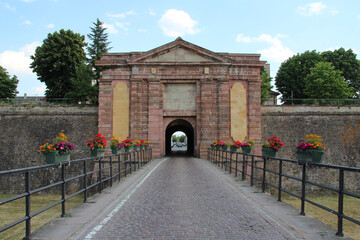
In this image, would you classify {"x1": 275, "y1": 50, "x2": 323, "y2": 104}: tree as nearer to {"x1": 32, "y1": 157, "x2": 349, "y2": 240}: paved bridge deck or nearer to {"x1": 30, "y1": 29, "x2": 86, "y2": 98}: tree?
{"x1": 30, "y1": 29, "x2": 86, "y2": 98}: tree

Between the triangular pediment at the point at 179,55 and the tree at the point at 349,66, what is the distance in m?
31.2

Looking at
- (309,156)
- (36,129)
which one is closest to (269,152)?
(309,156)

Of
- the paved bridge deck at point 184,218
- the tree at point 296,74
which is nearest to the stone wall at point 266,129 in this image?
the paved bridge deck at point 184,218

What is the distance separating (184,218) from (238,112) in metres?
23.4

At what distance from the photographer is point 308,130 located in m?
30.7

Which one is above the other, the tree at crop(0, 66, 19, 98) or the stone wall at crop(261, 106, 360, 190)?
the tree at crop(0, 66, 19, 98)

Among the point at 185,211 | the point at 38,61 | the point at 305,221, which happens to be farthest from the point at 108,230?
the point at 38,61

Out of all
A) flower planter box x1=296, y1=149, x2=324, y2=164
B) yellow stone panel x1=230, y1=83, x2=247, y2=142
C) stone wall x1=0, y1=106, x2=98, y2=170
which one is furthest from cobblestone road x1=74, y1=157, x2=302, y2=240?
stone wall x1=0, y1=106, x2=98, y2=170

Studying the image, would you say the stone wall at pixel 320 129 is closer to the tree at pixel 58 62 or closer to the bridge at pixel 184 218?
the bridge at pixel 184 218

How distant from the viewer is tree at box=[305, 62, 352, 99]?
1775 inches

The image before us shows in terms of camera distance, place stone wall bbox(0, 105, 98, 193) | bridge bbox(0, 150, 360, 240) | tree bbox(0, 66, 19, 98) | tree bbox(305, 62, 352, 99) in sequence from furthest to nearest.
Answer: tree bbox(0, 66, 19, 98) < tree bbox(305, 62, 352, 99) < stone wall bbox(0, 105, 98, 193) < bridge bbox(0, 150, 360, 240)

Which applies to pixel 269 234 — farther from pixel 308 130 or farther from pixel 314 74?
pixel 314 74

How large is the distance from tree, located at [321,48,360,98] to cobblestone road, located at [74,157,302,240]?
48.5m

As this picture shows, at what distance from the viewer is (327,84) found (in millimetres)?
45000
